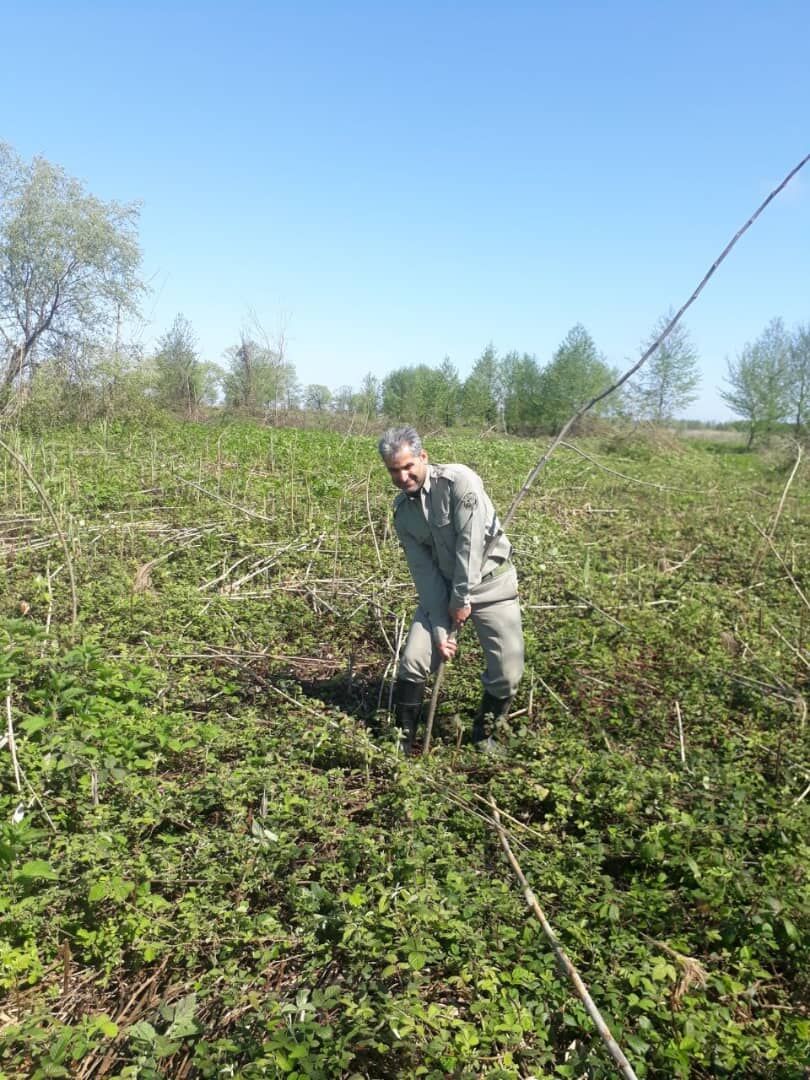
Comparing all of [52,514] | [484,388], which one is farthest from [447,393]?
[52,514]

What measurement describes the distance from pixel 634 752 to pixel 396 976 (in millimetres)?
1862

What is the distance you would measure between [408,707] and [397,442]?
1.36 meters

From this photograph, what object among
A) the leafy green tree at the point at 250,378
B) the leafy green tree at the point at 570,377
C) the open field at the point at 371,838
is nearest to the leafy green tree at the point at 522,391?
the leafy green tree at the point at 570,377

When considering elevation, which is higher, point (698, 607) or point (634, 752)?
point (698, 607)

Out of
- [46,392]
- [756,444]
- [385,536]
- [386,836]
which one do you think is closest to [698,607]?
[385,536]

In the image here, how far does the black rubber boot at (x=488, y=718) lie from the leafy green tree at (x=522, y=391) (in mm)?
32715

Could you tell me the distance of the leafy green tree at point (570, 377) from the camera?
33906 millimetres

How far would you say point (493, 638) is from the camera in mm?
3613

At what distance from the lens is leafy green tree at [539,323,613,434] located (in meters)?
33.9

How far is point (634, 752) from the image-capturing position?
11.8 ft

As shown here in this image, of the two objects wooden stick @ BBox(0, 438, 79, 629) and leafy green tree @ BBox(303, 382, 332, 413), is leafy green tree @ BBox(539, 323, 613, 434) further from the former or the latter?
wooden stick @ BBox(0, 438, 79, 629)

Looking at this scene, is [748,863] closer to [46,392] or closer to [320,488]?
[320,488]

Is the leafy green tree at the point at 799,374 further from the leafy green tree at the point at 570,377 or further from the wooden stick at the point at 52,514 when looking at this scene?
the wooden stick at the point at 52,514

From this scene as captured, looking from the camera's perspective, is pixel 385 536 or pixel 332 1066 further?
pixel 385 536
